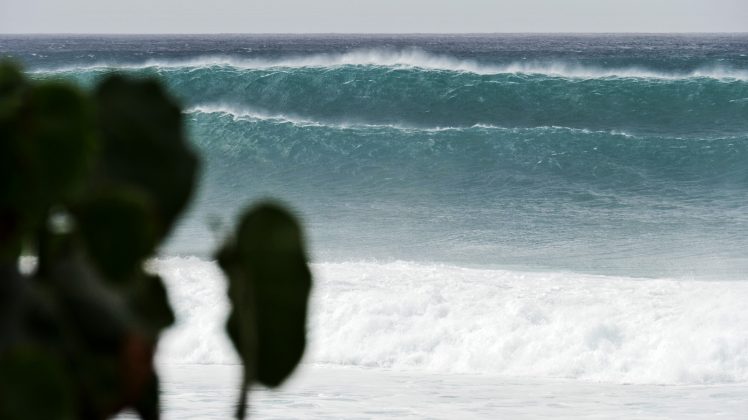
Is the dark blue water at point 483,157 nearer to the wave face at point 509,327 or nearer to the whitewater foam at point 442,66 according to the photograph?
the whitewater foam at point 442,66

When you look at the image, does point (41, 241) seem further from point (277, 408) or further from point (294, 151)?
point (294, 151)

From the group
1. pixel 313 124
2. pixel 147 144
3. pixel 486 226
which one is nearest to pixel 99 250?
pixel 147 144

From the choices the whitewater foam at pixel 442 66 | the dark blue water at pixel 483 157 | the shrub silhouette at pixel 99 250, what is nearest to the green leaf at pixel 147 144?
the shrub silhouette at pixel 99 250

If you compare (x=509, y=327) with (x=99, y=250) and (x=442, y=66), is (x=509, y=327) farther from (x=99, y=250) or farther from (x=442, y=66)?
(x=442, y=66)

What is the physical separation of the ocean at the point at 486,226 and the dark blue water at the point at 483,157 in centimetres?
3

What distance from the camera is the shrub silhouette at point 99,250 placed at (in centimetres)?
28

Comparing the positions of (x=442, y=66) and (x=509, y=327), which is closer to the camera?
(x=509, y=327)

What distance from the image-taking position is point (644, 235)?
9.82 m

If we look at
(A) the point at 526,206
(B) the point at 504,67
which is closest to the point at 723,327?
(A) the point at 526,206

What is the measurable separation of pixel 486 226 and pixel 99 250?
975 cm

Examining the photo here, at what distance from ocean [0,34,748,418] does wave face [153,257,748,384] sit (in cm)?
1

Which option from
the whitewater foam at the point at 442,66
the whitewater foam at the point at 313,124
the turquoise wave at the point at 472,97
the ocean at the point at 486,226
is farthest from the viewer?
the whitewater foam at the point at 442,66

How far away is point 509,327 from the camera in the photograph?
5.98 metres

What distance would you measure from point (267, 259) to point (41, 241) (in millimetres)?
63
